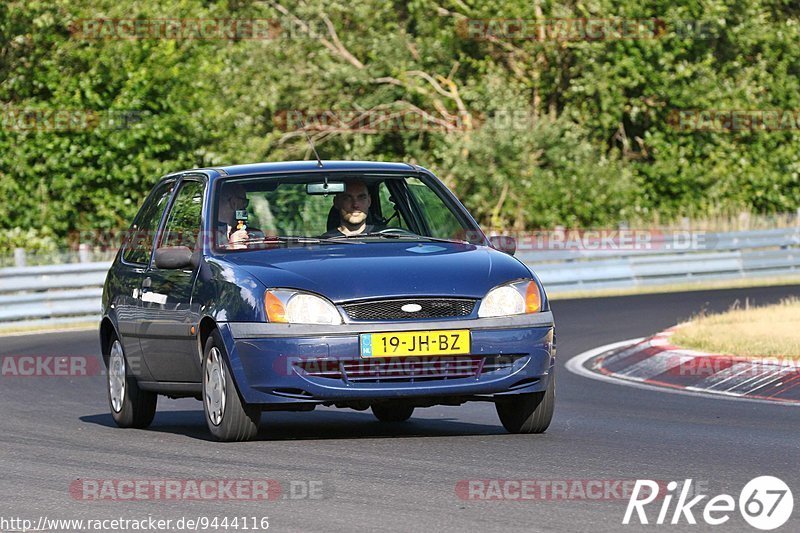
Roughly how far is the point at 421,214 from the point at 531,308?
1.59 meters

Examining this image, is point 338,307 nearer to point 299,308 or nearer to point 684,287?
point 299,308

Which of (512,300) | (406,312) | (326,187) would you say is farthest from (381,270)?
(326,187)

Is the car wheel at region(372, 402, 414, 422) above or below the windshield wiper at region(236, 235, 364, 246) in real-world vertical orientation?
below

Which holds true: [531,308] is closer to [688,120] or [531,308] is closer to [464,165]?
[464,165]

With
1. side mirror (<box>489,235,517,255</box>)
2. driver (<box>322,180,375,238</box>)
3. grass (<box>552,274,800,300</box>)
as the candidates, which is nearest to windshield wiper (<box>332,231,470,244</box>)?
driver (<box>322,180,375,238</box>)

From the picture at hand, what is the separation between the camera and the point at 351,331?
354 inches

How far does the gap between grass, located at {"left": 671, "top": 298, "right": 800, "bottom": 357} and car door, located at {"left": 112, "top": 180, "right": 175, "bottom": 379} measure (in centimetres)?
514

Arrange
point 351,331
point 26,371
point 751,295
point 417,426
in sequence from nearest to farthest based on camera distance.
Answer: point 351,331 < point 417,426 < point 26,371 < point 751,295

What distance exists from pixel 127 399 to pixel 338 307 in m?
2.63

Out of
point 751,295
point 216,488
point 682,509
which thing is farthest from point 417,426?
point 751,295

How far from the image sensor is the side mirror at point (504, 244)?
1037 centimetres

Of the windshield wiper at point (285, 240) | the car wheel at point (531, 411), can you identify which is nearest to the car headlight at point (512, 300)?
the car wheel at point (531, 411)

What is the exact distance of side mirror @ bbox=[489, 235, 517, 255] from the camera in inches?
408

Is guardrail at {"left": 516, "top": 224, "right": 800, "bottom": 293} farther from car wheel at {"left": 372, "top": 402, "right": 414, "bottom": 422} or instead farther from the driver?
the driver
